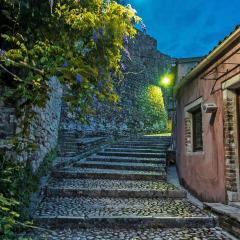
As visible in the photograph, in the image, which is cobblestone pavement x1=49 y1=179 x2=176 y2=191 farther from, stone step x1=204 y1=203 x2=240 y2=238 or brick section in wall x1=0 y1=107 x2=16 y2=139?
brick section in wall x1=0 y1=107 x2=16 y2=139

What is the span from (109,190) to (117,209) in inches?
39.5

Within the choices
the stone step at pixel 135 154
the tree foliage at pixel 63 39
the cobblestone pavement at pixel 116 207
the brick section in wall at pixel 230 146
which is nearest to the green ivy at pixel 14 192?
→ the cobblestone pavement at pixel 116 207

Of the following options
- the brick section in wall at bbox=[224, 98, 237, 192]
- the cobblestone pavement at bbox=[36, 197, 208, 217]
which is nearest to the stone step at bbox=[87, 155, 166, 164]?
the cobblestone pavement at bbox=[36, 197, 208, 217]

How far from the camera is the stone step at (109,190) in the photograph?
553cm

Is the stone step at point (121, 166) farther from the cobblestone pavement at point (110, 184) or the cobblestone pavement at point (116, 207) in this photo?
the cobblestone pavement at point (116, 207)

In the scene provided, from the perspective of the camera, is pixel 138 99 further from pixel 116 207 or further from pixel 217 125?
pixel 116 207

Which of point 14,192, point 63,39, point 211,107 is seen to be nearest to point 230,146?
point 211,107

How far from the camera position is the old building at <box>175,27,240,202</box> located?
457 cm

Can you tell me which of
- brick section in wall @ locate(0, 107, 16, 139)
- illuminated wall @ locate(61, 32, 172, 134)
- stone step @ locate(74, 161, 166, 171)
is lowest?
stone step @ locate(74, 161, 166, 171)

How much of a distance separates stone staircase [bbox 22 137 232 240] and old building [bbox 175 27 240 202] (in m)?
0.55

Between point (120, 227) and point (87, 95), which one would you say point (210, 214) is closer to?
point (120, 227)

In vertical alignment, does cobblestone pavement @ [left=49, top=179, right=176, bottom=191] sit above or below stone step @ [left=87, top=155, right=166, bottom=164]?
below

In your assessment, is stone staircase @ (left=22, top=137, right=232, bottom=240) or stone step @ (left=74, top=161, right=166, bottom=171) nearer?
stone staircase @ (left=22, top=137, right=232, bottom=240)

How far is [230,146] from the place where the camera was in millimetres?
4656
